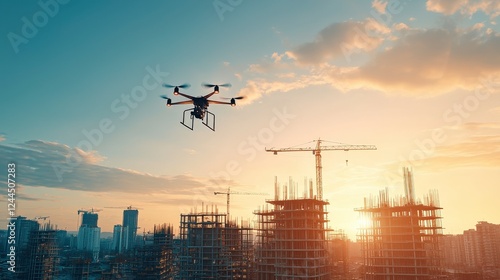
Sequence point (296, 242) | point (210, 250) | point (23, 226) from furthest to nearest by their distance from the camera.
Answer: point (23, 226), point (210, 250), point (296, 242)

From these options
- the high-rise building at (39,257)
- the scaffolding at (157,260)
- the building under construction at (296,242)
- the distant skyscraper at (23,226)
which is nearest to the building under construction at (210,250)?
Result: the building under construction at (296,242)

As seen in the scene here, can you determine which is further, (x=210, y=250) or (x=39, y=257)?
(x=39, y=257)

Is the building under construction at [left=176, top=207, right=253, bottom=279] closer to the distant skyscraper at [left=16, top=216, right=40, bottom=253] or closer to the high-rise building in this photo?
the high-rise building

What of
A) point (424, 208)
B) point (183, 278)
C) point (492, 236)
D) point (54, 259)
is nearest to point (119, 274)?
point (54, 259)

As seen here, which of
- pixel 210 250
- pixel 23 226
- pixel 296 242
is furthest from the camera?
pixel 23 226

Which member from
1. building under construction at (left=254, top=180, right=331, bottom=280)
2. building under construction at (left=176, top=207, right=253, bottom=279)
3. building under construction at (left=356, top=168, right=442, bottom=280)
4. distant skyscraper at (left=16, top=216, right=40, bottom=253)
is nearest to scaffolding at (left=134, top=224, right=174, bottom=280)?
building under construction at (left=176, top=207, right=253, bottom=279)

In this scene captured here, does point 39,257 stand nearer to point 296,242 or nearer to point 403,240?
point 296,242

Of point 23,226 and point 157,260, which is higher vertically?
point 23,226

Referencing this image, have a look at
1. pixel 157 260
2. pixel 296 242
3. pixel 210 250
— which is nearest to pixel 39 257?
pixel 157 260
